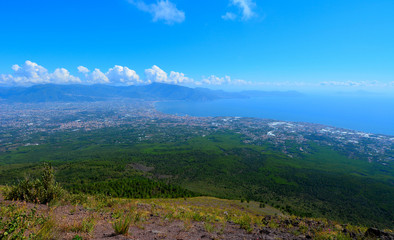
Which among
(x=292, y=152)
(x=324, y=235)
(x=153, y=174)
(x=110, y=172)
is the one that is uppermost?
(x=324, y=235)

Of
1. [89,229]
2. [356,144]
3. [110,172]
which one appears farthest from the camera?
[356,144]

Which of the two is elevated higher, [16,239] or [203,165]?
[16,239]

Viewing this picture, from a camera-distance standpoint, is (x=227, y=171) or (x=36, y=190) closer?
(x=36, y=190)

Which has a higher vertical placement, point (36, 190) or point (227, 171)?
point (36, 190)

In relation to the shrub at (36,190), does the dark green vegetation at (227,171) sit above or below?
below

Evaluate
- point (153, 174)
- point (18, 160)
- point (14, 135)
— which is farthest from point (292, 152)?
point (14, 135)

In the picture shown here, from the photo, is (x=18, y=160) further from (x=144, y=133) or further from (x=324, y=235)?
(x=324, y=235)
